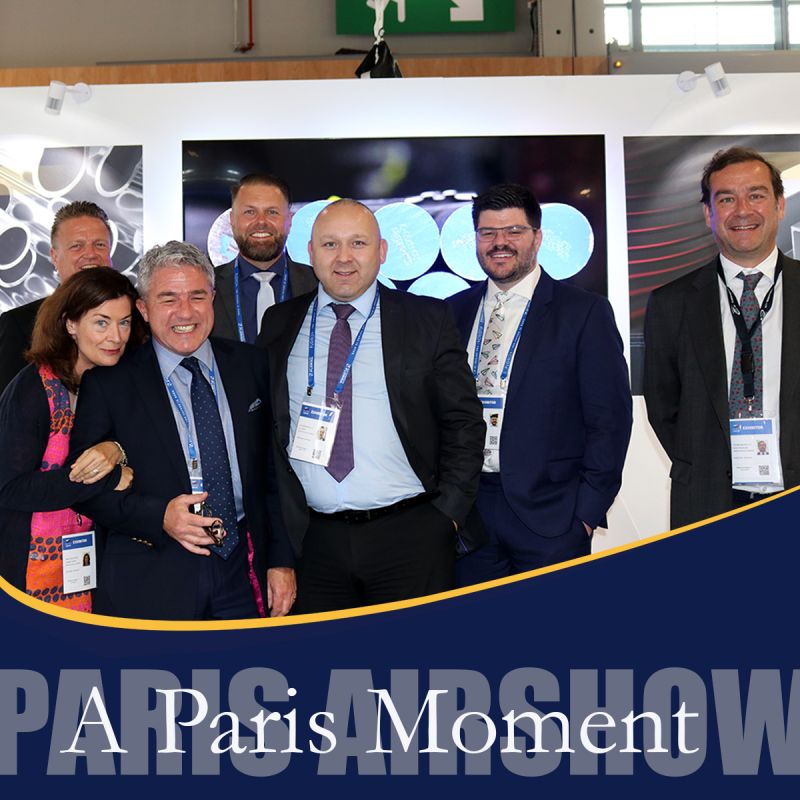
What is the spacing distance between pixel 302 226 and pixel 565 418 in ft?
7.22

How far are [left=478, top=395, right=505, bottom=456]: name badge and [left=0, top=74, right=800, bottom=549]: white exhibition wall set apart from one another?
188 centimetres

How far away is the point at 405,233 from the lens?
4.87m

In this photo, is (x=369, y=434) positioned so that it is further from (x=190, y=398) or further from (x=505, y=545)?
(x=505, y=545)

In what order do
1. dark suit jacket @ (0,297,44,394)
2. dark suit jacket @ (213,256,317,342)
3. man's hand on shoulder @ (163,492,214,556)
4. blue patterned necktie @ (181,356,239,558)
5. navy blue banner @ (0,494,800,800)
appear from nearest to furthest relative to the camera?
1. navy blue banner @ (0,494,800,800)
2. man's hand on shoulder @ (163,492,214,556)
3. blue patterned necktie @ (181,356,239,558)
4. dark suit jacket @ (0,297,44,394)
5. dark suit jacket @ (213,256,317,342)

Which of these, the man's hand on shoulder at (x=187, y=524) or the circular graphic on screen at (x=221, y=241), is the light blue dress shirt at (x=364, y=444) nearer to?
the man's hand on shoulder at (x=187, y=524)

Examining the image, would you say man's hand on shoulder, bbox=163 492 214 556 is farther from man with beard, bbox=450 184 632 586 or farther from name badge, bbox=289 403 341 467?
man with beard, bbox=450 184 632 586

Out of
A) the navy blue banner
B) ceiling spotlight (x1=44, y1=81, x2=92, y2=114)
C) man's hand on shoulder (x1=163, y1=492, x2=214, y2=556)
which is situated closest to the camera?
the navy blue banner

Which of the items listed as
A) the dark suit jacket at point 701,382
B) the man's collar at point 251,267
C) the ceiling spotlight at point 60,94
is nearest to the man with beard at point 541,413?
the dark suit jacket at point 701,382

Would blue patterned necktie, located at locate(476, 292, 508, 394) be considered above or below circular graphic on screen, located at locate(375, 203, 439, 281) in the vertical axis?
below

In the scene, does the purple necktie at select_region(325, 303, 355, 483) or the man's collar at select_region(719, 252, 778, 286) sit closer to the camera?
the purple necktie at select_region(325, 303, 355, 483)

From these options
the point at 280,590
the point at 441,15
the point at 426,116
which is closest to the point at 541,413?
the point at 280,590

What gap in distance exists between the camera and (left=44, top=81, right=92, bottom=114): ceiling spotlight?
4.75 metres

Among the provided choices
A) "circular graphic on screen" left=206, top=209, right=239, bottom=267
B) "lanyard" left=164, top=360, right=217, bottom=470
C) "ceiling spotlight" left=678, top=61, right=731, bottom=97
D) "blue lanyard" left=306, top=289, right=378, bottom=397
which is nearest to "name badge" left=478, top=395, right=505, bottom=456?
"blue lanyard" left=306, top=289, right=378, bottom=397

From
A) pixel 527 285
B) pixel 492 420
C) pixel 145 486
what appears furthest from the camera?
pixel 527 285
